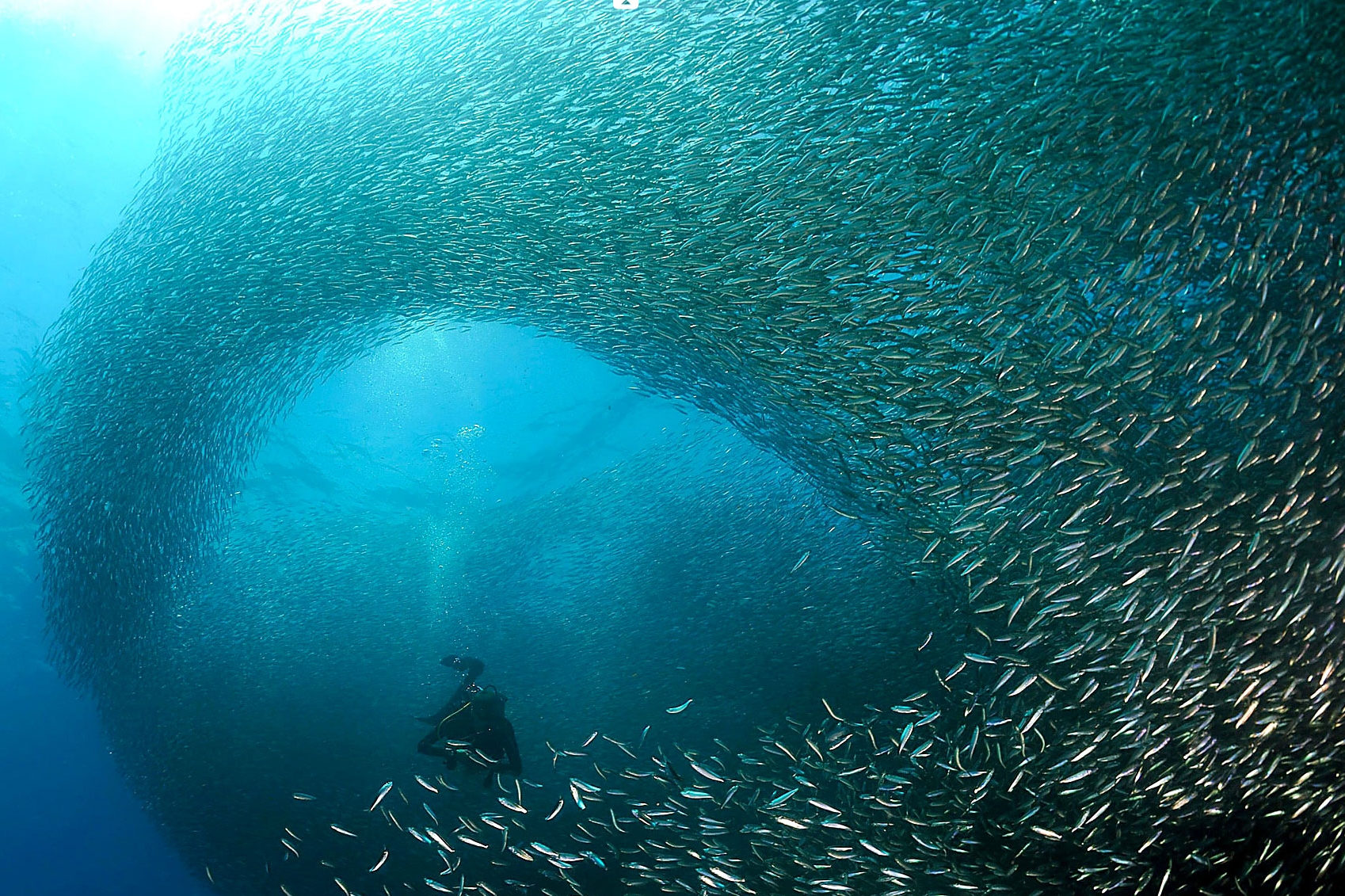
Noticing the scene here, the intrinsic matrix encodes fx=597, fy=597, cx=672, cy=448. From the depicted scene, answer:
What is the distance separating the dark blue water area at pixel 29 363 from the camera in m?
12.1

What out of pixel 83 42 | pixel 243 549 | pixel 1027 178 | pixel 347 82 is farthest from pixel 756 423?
pixel 243 549

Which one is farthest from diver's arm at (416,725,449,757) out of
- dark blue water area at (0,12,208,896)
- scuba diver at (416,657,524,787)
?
dark blue water area at (0,12,208,896)

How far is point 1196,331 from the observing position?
4555 millimetres

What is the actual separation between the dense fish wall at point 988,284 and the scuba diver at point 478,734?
147 inches

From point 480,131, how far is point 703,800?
337 inches

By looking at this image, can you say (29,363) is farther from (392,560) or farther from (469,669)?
(469,669)

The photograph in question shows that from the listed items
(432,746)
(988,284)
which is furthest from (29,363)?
(988,284)

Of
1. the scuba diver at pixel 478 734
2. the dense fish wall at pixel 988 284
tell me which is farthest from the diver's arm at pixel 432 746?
the dense fish wall at pixel 988 284

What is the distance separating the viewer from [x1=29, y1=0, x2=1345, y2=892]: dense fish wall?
4.30m

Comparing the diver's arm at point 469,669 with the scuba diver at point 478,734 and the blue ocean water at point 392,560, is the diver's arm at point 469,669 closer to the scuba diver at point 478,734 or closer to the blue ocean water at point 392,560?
the scuba diver at point 478,734

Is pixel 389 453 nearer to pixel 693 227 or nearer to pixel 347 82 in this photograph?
pixel 347 82

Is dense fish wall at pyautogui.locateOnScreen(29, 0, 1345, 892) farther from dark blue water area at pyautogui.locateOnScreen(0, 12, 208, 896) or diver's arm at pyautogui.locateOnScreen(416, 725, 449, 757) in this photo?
dark blue water area at pyautogui.locateOnScreen(0, 12, 208, 896)

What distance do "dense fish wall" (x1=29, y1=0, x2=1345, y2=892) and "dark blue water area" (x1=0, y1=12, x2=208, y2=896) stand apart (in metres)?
5.65

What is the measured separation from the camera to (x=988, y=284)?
533 cm
